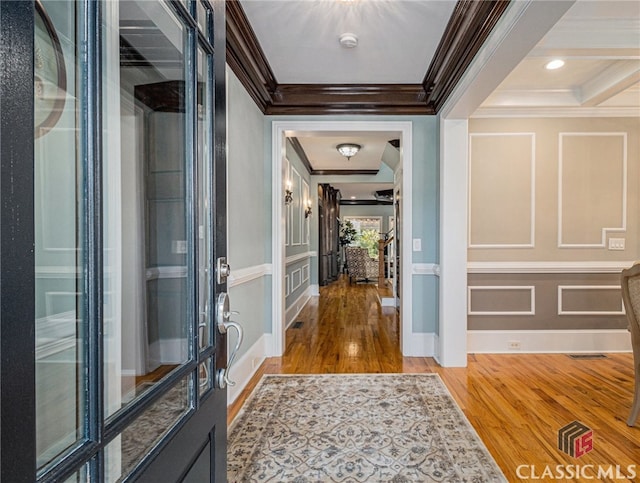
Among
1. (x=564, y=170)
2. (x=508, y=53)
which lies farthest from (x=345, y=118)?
(x=564, y=170)

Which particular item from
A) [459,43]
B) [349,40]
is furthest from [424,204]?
[349,40]

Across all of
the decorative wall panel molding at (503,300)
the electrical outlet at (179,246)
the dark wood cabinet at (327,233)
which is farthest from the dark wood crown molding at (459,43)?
the dark wood cabinet at (327,233)

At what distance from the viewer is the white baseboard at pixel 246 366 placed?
2714 millimetres

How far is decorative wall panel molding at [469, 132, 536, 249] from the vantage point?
3811 millimetres

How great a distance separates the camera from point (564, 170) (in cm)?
381

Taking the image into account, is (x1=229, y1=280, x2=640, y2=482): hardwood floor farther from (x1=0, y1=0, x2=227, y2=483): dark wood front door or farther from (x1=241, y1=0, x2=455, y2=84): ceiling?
(x1=241, y1=0, x2=455, y2=84): ceiling

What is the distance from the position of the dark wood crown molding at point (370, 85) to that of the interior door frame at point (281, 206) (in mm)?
121

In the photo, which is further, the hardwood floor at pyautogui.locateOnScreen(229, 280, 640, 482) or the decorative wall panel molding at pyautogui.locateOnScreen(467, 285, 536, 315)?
the decorative wall panel molding at pyautogui.locateOnScreen(467, 285, 536, 315)

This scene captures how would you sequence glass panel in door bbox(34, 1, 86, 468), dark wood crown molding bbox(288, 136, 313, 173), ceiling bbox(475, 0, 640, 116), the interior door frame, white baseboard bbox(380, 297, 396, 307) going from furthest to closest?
1. white baseboard bbox(380, 297, 396, 307)
2. dark wood crown molding bbox(288, 136, 313, 173)
3. the interior door frame
4. ceiling bbox(475, 0, 640, 116)
5. glass panel in door bbox(34, 1, 86, 468)

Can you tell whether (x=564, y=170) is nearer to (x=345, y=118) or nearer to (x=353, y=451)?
(x=345, y=118)

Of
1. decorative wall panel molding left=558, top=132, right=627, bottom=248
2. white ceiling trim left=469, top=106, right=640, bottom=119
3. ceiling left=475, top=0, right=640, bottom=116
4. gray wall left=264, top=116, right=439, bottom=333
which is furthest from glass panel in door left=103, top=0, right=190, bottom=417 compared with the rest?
decorative wall panel molding left=558, top=132, right=627, bottom=248

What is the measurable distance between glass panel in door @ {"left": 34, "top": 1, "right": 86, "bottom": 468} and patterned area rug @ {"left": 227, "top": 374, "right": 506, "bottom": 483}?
1477 millimetres

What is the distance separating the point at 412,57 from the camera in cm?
296

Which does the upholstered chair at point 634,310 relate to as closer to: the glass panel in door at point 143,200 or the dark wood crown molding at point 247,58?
the glass panel in door at point 143,200
